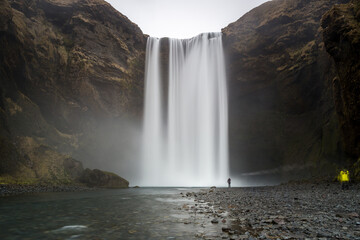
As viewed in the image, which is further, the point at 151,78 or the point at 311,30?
the point at 151,78

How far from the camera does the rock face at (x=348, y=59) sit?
20016 millimetres

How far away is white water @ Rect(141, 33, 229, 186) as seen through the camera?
39.9 m

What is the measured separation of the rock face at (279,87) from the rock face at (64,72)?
1999 cm

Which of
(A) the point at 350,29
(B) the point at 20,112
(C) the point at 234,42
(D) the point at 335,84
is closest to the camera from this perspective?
(A) the point at 350,29

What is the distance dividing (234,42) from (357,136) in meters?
24.7

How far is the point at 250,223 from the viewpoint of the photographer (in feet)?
20.7

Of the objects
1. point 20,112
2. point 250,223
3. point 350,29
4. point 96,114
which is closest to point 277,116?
point 350,29

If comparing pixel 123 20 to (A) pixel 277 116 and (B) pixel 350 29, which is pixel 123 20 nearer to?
(A) pixel 277 116

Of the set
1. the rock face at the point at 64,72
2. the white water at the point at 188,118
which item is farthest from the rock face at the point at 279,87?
the rock face at the point at 64,72

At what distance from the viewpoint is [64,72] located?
3591 cm

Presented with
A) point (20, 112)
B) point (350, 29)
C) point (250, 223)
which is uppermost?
point (350, 29)

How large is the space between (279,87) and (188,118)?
16707 mm

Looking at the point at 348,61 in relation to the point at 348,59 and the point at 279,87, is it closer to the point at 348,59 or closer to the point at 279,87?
the point at 348,59

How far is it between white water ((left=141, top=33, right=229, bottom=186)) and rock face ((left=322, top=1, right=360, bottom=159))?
1979 centimetres
